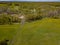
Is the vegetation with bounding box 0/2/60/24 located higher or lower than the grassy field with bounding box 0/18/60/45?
higher

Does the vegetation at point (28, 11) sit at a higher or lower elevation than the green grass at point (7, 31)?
higher

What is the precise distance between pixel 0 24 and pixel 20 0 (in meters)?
0.32

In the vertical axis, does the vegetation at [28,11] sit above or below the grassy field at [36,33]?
above

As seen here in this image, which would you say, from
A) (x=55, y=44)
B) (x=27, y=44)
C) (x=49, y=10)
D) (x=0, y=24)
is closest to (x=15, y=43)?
(x=27, y=44)

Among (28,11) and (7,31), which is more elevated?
(28,11)

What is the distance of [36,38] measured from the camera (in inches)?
45.4

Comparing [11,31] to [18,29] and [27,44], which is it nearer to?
[18,29]

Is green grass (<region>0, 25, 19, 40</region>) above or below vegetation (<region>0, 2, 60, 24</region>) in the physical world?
below

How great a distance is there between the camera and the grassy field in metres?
1.13

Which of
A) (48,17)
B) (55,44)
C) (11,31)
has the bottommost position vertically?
(55,44)

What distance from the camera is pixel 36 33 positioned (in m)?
1.17

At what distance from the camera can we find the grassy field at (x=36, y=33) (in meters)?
1.13

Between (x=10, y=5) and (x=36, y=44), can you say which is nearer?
(x=36, y=44)

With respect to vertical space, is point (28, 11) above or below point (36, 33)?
above
